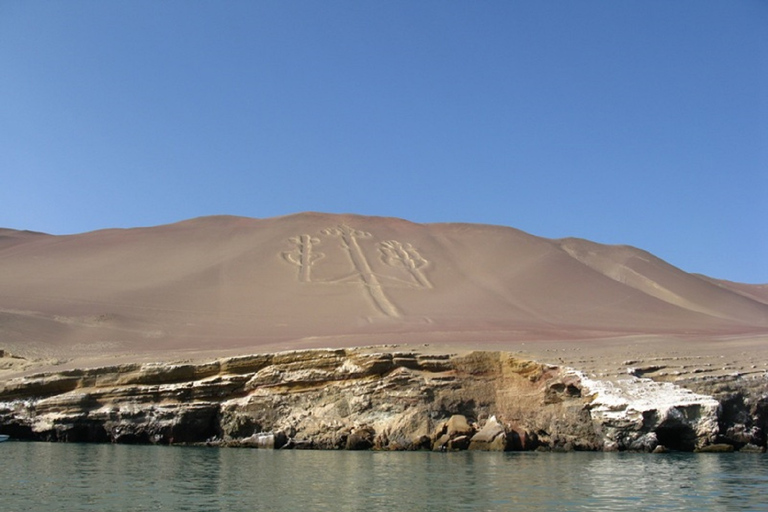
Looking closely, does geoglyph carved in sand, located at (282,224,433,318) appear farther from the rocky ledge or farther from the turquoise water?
the turquoise water

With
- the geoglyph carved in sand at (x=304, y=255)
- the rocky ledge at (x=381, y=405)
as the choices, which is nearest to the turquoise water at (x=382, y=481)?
the rocky ledge at (x=381, y=405)

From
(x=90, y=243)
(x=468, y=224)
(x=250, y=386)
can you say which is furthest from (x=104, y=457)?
(x=468, y=224)

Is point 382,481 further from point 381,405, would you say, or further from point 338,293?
point 338,293

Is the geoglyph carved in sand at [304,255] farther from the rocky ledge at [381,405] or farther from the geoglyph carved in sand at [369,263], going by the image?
the rocky ledge at [381,405]

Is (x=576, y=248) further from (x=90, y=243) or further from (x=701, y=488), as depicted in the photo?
(x=701, y=488)

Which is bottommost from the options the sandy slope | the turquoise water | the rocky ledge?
the turquoise water

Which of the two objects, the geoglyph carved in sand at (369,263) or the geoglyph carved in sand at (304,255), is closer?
the geoglyph carved in sand at (369,263)

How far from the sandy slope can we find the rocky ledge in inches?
139

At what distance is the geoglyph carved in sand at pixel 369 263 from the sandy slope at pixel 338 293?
16 cm

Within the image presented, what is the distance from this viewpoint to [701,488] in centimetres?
1450

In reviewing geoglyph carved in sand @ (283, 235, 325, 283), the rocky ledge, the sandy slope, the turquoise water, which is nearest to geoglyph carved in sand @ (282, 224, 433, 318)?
geoglyph carved in sand @ (283, 235, 325, 283)

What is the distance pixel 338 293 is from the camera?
4962 cm

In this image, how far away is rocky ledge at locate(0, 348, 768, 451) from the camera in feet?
70.3

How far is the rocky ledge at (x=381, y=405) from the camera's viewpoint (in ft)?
70.3
